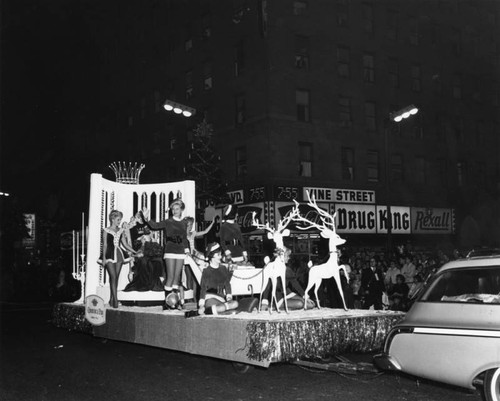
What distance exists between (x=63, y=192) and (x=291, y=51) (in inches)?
899

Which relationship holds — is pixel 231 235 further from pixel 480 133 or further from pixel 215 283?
pixel 480 133

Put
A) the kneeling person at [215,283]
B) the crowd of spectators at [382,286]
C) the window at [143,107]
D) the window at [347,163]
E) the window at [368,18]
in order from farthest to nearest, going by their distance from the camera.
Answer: the window at [143,107]
the window at [368,18]
the window at [347,163]
the crowd of spectators at [382,286]
the kneeling person at [215,283]

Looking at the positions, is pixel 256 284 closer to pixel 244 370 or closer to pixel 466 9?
pixel 244 370

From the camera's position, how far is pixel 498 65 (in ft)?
119

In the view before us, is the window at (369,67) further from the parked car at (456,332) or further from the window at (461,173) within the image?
the parked car at (456,332)

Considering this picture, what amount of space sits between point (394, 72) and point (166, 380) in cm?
2684

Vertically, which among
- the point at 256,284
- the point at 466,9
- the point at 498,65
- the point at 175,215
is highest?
the point at 466,9

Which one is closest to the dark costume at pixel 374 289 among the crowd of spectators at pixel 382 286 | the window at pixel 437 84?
the crowd of spectators at pixel 382 286

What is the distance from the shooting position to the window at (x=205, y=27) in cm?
3020

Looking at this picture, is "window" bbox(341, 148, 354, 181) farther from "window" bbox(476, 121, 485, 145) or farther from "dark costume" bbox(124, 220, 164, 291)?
"dark costume" bbox(124, 220, 164, 291)

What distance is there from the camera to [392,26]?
101 ft

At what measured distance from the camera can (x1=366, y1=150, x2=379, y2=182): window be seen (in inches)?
1160

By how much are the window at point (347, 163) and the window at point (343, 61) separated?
403 cm

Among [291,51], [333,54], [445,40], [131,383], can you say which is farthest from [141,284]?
[445,40]
